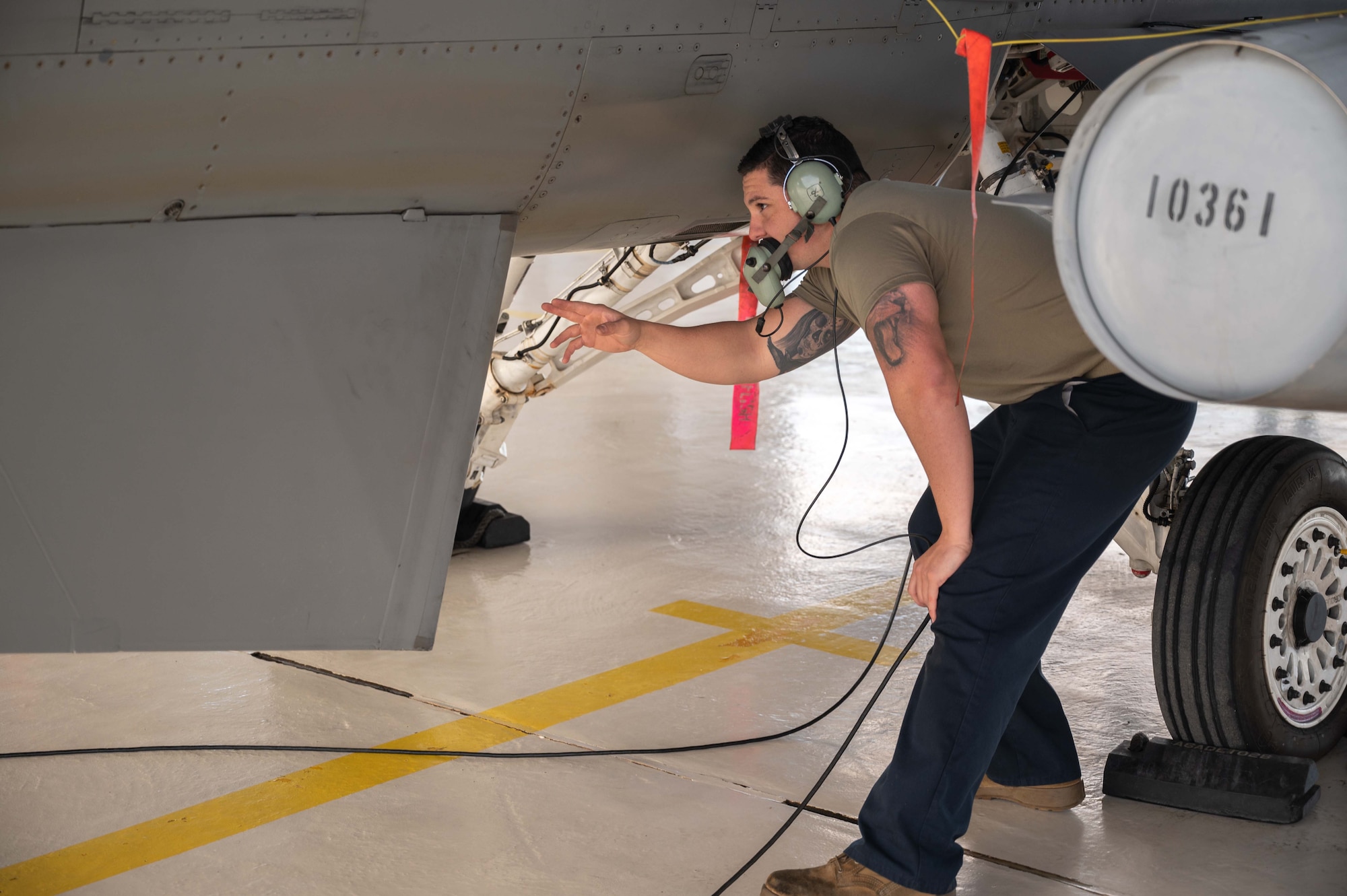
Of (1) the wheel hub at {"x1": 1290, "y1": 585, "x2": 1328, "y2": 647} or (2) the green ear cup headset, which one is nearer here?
(2) the green ear cup headset

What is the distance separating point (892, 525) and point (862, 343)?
7.97 metres

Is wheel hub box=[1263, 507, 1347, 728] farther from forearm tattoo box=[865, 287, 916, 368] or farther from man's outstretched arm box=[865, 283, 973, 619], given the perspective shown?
forearm tattoo box=[865, 287, 916, 368]

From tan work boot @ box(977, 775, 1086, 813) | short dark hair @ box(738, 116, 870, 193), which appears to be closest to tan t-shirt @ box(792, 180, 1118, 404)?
short dark hair @ box(738, 116, 870, 193)

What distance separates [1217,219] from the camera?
6.13 ft

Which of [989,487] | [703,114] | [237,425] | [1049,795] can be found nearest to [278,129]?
[237,425]

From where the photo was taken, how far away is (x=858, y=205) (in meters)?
2.40

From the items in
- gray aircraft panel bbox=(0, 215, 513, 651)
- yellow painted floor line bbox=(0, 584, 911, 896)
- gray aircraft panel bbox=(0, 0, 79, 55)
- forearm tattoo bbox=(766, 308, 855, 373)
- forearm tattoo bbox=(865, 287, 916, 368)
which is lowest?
yellow painted floor line bbox=(0, 584, 911, 896)

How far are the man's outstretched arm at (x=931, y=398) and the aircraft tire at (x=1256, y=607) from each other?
4.14ft

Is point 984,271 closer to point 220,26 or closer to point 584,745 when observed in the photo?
point 220,26

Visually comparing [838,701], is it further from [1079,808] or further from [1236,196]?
[1236,196]

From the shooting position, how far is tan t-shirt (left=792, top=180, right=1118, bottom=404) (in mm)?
2359

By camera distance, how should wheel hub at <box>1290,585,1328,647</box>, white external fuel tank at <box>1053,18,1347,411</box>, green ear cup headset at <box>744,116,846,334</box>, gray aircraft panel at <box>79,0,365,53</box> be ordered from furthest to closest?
wheel hub at <box>1290,585,1328,647</box>, green ear cup headset at <box>744,116,846,334</box>, gray aircraft panel at <box>79,0,365,53</box>, white external fuel tank at <box>1053,18,1347,411</box>

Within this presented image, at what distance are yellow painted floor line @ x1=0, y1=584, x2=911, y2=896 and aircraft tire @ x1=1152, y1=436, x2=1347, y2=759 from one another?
1.19 metres

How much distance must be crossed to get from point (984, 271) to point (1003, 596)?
25.8 inches
